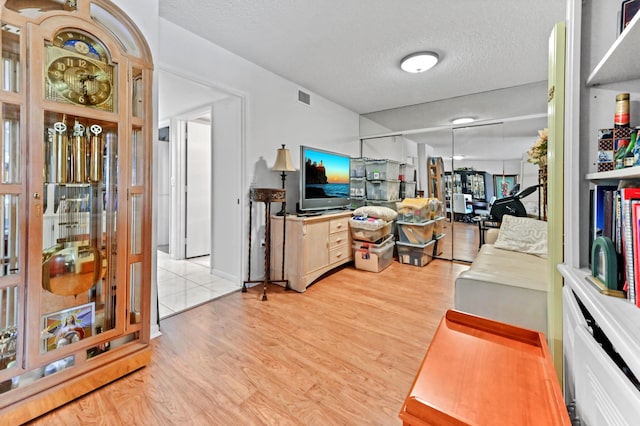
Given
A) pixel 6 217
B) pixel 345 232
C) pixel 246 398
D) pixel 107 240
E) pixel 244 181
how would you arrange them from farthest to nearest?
pixel 345 232, pixel 244 181, pixel 107 240, pixel 246 398, pixel 6 217

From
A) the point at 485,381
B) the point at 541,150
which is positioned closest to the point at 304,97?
the point at 541,150

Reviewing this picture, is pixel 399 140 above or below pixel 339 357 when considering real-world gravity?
above

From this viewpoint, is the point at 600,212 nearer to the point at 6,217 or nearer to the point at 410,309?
the point at 410,309

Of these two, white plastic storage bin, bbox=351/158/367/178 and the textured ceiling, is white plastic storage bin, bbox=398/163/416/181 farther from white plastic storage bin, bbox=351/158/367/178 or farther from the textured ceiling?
the textured ceiling

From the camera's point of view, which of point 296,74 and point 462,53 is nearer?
point 462,53

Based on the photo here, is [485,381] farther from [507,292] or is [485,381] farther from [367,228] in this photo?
[367,228]

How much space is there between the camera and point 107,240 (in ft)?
5.22

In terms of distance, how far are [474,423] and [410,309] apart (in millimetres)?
1906

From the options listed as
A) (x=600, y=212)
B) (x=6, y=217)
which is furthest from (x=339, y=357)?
(x=6, y=217)

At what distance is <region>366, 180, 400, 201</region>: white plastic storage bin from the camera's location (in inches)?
171

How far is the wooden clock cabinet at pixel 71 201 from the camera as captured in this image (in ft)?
4.07

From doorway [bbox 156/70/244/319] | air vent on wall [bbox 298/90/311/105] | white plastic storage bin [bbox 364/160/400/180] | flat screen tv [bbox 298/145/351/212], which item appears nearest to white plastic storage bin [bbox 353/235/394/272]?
flat screen tv [bbox 298/145/351/212]

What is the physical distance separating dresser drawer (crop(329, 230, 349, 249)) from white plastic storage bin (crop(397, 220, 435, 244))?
0.93 metres

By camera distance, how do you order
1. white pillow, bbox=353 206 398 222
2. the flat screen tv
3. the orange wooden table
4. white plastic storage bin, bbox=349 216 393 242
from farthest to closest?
white pillow, bbox=353 206 398 222
white plastic storage bin, bbox=349 216 393 242
the flat screen tv
the orange wooden table
